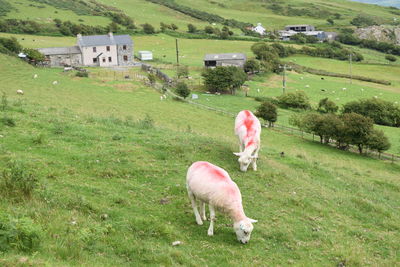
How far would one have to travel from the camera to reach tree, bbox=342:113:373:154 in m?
45.8

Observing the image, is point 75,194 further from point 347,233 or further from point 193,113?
point 193,113

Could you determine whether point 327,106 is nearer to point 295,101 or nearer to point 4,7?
point 295,101

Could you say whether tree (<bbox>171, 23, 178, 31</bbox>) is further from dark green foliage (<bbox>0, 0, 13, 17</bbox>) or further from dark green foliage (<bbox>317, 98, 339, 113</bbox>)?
→ dark green foliage (<bbox>317, 98, 339, 113</bbox>)

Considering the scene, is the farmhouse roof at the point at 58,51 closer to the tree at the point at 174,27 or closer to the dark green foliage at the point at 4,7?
the dark green foliage at the point at 4,7

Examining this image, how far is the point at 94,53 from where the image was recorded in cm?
9306

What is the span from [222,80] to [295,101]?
14740 millimetres

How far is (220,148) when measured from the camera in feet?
76.2

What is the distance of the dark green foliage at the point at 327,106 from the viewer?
7132cm

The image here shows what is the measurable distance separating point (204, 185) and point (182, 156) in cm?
748

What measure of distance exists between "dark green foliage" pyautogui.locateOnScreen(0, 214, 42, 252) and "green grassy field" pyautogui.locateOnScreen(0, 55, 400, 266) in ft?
0.15

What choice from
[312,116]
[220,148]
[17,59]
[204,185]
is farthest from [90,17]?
[204,185]

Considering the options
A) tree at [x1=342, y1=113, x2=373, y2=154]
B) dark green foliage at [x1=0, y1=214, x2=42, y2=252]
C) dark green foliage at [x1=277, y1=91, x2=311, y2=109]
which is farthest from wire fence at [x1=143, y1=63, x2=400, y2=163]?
dark green foliage at [x1=0, y1=214, x2=42, y2=252]

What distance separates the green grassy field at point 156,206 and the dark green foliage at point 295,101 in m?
45.7

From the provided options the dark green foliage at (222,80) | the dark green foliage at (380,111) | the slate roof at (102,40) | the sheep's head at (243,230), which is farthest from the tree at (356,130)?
the slate roof at (102,40)
